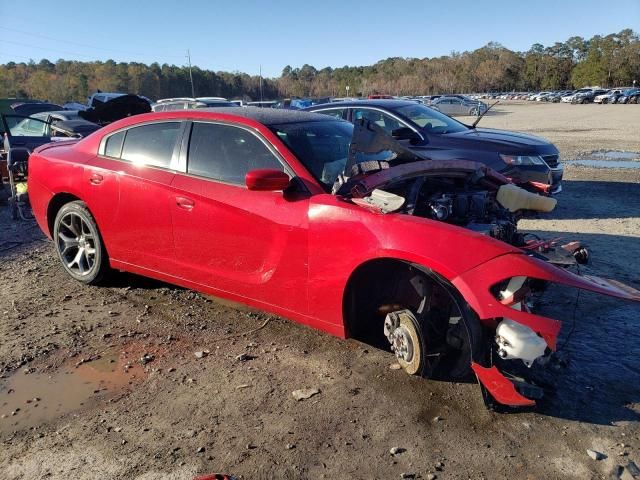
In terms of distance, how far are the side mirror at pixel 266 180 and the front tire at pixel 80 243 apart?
2.12 meters

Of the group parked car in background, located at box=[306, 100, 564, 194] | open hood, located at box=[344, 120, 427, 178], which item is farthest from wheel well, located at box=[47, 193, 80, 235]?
parked car in background, located at box=[306, 100, 564, 194]

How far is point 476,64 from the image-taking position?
408ft

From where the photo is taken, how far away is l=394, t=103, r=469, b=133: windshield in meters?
7.86

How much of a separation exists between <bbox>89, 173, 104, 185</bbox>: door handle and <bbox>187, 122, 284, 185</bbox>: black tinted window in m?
1.00

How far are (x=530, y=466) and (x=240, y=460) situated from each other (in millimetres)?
1437

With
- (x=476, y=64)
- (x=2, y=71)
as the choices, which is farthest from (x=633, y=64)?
(x=2, y=71)

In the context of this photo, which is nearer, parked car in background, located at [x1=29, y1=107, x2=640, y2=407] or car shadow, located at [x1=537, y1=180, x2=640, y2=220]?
parked car in background, located at [x1=29, y1=107, x2=640, y2=407]

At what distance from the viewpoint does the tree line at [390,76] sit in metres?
80.8

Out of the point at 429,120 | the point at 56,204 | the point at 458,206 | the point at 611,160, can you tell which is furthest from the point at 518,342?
the point at 611,160

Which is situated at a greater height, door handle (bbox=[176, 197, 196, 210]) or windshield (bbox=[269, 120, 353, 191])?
windshield (bbox=[269, 120, 353, 191])

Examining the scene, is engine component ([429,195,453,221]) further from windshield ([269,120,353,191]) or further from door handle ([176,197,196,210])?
door handle ([176,197,196,210])

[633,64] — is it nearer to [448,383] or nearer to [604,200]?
[604,200]

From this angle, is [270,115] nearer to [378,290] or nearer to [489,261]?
[378,290]

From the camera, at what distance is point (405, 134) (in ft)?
24.7
